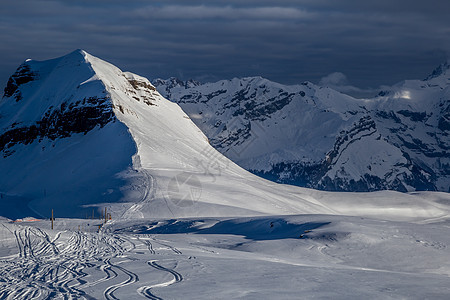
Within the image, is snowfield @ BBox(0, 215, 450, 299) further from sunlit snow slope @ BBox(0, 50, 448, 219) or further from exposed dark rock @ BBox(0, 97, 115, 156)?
exposed dark rock @ BBox(0, 97, 115, 156)

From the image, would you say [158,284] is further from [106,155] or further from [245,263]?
[106,155]

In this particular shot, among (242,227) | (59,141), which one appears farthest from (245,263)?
(59,141)

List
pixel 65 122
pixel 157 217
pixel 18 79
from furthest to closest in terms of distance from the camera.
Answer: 1. pixel 18 79
2. pixel 65 122
3. pixel 157 217

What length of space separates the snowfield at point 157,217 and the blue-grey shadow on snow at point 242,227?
19cm

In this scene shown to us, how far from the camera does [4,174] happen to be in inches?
5285

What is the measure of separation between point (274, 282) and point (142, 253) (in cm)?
1156

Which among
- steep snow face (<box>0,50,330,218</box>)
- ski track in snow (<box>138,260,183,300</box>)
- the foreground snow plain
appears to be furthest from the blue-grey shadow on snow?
steep snow face (<box>0,50,330,218</box>)

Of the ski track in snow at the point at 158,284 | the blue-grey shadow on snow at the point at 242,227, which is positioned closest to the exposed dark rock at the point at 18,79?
the blue-grey shadow on snow at the point at 242,227

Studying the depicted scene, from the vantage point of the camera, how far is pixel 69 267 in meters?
Result: 25.7

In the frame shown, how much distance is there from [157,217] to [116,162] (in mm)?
35899

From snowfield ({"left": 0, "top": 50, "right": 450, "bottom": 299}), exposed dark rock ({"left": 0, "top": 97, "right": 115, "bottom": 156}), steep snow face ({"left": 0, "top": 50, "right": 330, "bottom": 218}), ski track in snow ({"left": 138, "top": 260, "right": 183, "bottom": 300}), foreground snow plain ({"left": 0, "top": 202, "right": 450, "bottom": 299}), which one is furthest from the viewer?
exposed dark rock ({"left": 0, "top": 97, "right": 115, "bottom": 156})

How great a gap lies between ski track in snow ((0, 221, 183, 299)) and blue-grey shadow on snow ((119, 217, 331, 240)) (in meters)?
12.0

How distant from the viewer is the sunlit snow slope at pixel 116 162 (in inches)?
3730

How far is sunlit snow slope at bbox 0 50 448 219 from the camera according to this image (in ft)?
311
